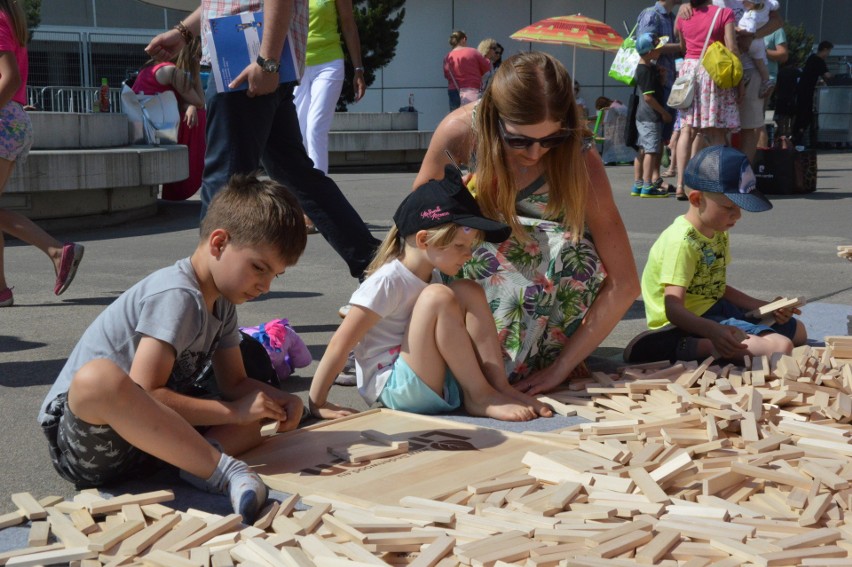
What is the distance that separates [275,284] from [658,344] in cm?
299

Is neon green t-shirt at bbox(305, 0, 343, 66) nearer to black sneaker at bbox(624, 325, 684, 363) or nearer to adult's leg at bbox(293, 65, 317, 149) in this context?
adult's leg at bbox(293, 65, 317, 149)

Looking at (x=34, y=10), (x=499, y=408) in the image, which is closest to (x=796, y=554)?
(x=499, y=408)

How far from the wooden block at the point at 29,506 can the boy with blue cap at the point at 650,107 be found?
1002 cm

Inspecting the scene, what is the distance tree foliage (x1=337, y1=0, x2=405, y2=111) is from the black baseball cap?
20134 mm

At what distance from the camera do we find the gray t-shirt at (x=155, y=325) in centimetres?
320

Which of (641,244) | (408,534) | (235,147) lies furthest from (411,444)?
(641,244)

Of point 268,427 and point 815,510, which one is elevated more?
point 815,510

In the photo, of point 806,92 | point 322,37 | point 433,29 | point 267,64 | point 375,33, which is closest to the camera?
point 267,64

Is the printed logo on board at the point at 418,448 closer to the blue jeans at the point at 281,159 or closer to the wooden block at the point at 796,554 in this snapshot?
the wooden block at the point at 796,554

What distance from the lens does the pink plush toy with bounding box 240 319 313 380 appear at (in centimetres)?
470

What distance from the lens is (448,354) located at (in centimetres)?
409

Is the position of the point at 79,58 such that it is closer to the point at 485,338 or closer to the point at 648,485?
the point at 485,338

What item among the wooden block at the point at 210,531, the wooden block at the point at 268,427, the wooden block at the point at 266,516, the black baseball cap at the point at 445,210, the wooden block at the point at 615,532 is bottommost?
the wooden block at the point at 268,427

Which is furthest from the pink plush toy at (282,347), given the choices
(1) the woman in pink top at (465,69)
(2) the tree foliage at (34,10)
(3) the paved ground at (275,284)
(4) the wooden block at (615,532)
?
(2) the tree foliage at (34,10)
